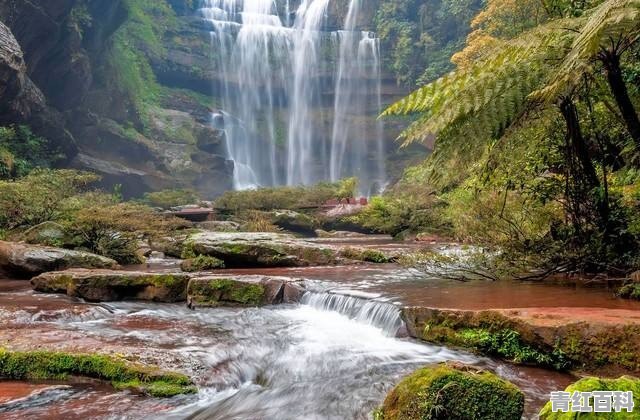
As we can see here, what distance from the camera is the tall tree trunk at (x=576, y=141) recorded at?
13.8ft

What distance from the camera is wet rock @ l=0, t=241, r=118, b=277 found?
8695mm

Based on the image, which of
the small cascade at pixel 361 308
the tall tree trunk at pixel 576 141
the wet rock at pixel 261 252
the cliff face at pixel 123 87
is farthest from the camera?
the cliff face at pixel 123 87

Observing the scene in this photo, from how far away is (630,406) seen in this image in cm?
178

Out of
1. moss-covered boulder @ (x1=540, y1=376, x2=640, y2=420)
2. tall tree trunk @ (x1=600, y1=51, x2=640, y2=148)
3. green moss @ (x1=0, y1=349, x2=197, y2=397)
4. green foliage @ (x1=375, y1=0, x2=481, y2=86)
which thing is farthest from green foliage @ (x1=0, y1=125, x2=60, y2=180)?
green foliage @ (x1=375, y1=0, x2=481, y2=86)

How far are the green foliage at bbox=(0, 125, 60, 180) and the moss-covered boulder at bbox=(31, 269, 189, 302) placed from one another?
11885 mm

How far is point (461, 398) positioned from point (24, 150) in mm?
22344

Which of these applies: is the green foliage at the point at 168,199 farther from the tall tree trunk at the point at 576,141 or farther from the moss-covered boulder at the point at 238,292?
the tall tree trunk at the point at 576,141

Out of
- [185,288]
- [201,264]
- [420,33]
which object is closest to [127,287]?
[185,288]

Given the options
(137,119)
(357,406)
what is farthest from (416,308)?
(137,119)

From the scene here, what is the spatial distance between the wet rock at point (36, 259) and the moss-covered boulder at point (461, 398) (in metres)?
7.93

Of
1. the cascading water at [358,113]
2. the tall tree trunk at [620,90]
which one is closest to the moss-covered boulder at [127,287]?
the tall tree trunk at [620,90]

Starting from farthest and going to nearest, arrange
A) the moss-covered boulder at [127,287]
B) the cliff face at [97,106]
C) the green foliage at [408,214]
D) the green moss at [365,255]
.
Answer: the cliff face at [97,106] < the green foliage at [408,214] < the green moss at [365,255] < the moss-covered boulder at [127,287]

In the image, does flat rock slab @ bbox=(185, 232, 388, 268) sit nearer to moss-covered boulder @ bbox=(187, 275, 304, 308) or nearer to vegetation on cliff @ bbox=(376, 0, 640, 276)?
moss-covered boulder @ bbox=(187, 275, 304, 308)

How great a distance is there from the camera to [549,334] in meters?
3.69
